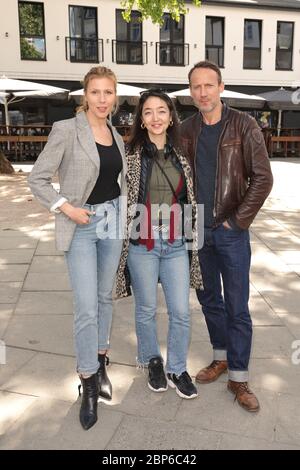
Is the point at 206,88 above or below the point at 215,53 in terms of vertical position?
below

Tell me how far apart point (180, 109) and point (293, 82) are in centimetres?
664

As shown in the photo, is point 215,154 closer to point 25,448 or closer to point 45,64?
point 25,448

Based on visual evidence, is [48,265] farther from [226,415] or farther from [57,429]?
[226,415]

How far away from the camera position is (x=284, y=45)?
25.4m

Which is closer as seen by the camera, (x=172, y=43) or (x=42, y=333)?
(x=42, y=333)

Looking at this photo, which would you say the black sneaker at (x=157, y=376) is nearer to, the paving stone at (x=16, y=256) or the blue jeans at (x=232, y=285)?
the blue jeans at (x=232, y=285)

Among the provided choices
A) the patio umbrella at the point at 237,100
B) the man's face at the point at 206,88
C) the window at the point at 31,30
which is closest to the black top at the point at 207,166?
the man's face at the point at 206,88

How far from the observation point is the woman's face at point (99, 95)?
2.84 metres

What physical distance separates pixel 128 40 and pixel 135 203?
2166 cm

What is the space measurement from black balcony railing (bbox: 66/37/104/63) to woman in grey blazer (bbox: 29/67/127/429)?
2065 cm

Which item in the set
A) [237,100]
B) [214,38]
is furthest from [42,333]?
[214,38]

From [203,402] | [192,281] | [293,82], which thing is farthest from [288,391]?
[293,82]

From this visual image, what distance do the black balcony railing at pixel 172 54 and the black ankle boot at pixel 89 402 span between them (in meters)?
22.4

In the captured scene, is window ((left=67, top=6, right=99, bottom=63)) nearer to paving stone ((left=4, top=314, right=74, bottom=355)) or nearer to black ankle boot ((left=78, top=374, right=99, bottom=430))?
paving stone ((left=4, top=314, right=74, bottom=355))
